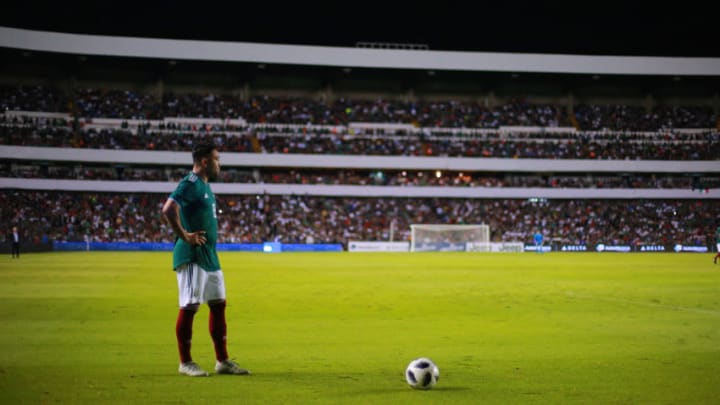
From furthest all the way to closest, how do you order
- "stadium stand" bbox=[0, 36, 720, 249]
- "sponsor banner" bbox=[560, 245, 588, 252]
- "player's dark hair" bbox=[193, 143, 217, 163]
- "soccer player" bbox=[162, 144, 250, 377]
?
"sponsor banner" bbox=[560, 245, 588, 252], "stadium stand" bbox=[0, 36, 720, 249], "player's dark hair" bbox=[193, 143, 217, 163], "soccer player" bbox=[162, 144, 250, 377]

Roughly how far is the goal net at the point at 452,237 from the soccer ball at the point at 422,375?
189 ft

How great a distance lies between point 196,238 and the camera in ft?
27.0

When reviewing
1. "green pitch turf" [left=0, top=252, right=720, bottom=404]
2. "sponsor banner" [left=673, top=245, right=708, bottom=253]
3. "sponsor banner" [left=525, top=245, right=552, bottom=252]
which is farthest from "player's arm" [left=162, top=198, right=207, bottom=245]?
"sponsor banner" [left=673, top=245, right=708, bottom=253]

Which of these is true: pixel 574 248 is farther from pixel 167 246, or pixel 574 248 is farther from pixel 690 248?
pixel 167 246

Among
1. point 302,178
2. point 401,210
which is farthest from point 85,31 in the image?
point 401,210

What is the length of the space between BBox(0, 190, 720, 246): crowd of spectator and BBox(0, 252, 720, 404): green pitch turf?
42893 millimetres

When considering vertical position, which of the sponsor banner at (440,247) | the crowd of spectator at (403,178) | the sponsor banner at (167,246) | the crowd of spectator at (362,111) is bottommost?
the sponsor banner at (440,247)

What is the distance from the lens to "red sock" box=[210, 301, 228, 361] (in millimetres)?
8438

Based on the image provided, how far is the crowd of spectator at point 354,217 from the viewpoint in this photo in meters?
63.3

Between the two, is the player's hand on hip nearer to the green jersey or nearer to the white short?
the green jersey

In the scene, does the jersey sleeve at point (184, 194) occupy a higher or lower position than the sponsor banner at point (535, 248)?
higher

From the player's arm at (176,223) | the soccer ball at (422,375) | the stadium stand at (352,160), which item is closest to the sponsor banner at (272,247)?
the stadium stand at (352,160)

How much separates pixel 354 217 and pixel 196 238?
202ft

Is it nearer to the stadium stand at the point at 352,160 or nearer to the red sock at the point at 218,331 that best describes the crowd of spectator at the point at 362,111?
the stadium stand at the point at 352,160
